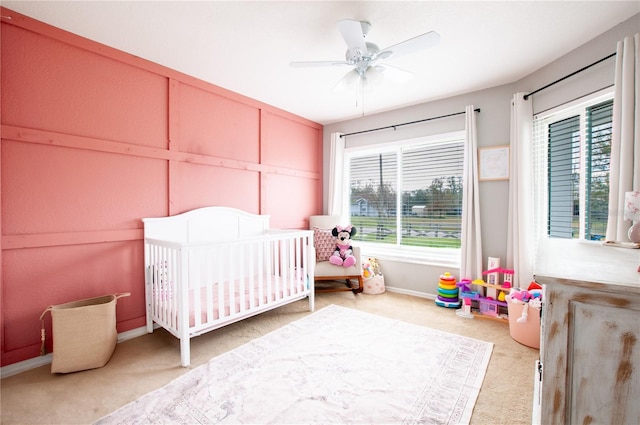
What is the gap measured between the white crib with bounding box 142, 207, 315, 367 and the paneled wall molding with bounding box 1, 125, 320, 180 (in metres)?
0.51

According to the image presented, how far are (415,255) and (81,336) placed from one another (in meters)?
3.28

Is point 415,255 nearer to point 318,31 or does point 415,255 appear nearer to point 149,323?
point 318,31

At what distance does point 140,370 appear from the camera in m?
1.86

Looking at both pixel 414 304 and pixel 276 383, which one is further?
pixel 414 304

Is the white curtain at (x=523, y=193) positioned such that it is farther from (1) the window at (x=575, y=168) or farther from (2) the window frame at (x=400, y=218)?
(2) the window frame at (x=400, y=218)

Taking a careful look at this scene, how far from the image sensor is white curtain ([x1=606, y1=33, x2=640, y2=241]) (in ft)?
5.44

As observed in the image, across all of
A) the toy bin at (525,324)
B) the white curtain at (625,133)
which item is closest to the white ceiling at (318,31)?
the white curtain at (625,133)

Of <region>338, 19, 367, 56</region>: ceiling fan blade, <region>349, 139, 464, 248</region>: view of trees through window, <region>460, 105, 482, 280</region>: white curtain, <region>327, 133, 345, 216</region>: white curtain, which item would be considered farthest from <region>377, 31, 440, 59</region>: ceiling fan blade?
<region>327, 133, 345, 216</region>: white curtain

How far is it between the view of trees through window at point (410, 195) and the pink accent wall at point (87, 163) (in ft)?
6.51

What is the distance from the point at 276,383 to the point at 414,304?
1.94 meters

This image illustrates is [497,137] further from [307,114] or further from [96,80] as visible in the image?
[96,80]

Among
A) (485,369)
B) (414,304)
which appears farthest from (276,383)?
(414,304)

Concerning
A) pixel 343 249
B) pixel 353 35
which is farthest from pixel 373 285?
pixel 353 35

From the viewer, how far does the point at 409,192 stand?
3672mm
